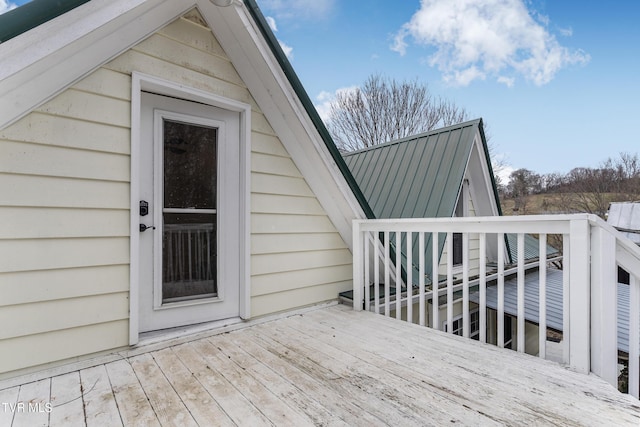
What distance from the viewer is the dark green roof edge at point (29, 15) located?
1.20m

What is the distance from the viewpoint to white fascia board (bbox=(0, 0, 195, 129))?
137cm

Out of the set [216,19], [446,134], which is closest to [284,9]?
[446,134]

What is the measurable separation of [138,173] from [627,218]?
526 inches

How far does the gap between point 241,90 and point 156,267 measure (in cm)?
157

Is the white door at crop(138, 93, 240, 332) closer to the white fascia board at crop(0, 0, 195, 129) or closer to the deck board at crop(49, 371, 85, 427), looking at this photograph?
the white fascia board at crop(0, 0, 195, 129)

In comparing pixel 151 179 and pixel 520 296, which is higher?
pixel 151 179

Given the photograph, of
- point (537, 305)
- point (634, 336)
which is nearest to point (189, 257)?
point (634, 336)

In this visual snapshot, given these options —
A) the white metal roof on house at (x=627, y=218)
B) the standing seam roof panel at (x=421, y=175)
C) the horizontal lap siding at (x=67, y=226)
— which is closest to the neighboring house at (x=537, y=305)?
the standing seam roof panel at (x=421, y=175)

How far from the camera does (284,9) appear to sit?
25.2 ft

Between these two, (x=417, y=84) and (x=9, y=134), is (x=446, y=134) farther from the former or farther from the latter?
(x=417, y=84)

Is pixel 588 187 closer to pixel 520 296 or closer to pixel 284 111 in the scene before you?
pixel 520 296

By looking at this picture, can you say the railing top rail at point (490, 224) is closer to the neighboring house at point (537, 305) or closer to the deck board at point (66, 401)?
the neighboring house at point (537, 305)

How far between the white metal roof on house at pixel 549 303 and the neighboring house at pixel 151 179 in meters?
1.78

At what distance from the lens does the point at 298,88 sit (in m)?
2.50
